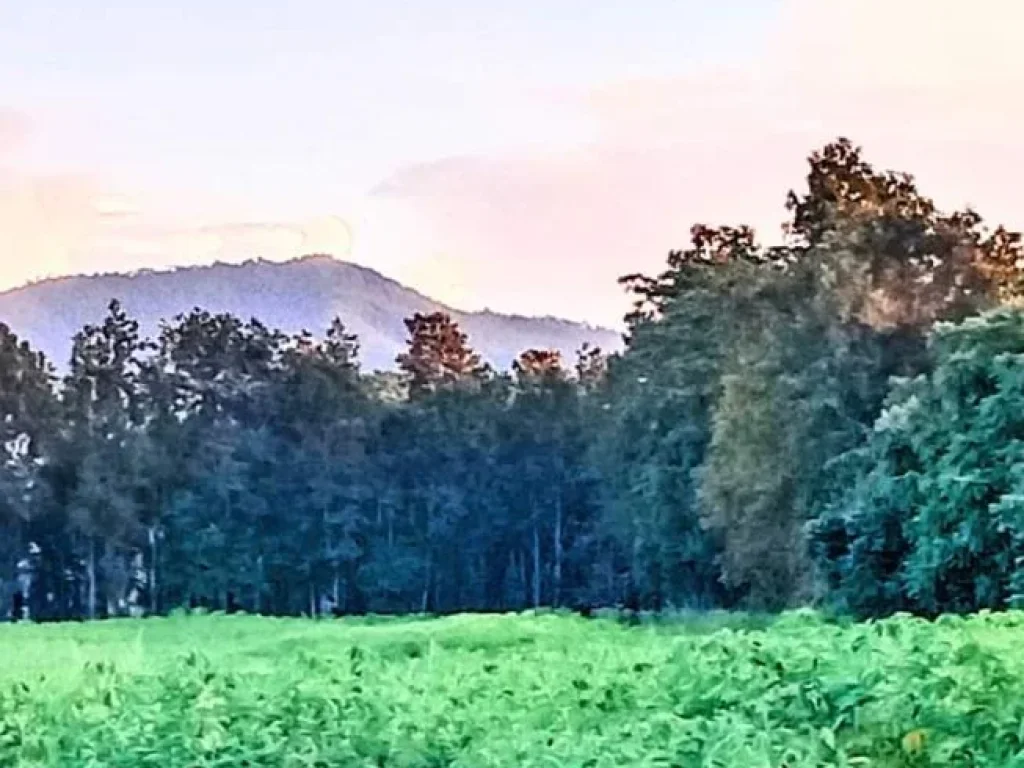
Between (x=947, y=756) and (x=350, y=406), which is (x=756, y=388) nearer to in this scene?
(x=350, y=406)

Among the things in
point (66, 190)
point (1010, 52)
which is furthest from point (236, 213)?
point (1010, 52)

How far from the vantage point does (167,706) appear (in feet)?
21.4

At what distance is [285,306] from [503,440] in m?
14.5

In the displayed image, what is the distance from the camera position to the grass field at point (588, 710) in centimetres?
500

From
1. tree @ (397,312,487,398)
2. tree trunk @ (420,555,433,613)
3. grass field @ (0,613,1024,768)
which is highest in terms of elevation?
tree @ (397,312,487,398)

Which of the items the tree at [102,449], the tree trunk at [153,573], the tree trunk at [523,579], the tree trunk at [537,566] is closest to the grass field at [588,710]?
the tree at [102,449]

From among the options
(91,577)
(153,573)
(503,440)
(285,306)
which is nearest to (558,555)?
(503,440)

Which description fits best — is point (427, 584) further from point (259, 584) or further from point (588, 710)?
point (588, 710)

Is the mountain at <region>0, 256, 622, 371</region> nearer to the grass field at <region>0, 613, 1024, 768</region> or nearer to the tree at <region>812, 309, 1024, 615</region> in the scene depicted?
the tree at <region>812, 309, 1024, 615</region>

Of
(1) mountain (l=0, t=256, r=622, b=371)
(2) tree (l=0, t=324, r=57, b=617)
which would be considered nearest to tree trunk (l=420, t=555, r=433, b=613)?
(1) mountain (l=0, t=256, r=622, b=371)

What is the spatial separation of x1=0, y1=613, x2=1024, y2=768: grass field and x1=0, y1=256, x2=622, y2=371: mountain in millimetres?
24658

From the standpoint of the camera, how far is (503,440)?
3244 centimetres

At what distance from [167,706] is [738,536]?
54.2 feet

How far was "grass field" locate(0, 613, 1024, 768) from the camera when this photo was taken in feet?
16.4
